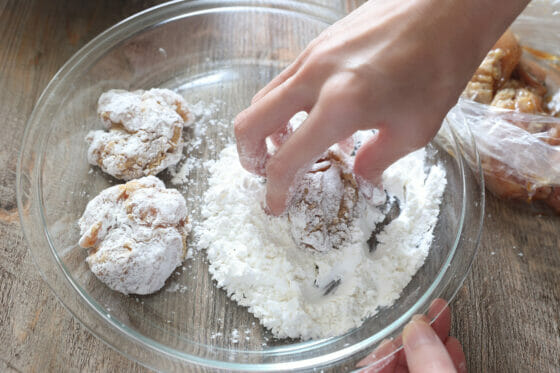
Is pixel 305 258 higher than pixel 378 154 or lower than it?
lower

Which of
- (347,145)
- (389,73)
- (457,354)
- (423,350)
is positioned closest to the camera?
(389,73)

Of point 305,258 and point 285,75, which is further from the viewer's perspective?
point 305,258

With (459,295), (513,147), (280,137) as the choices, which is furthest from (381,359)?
(513,147)

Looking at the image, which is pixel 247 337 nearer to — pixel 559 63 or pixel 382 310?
pixel 382 310

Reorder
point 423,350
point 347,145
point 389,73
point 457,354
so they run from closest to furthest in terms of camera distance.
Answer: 1. point 389,73
2. point 423,350
3. point 457,354
4. point 347,145

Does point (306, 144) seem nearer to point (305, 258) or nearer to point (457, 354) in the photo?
point (305, 258)
